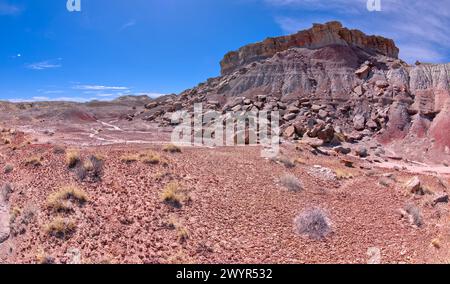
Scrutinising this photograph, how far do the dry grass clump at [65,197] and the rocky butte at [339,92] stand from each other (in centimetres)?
1802

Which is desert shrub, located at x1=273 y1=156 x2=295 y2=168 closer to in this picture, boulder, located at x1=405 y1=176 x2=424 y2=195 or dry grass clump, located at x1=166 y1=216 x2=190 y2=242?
boulder, located at x1=405 y1=176 x2=424 y2=195

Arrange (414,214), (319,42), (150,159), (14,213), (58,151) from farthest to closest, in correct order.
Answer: (319,42) → (58,151) → (150,159) → (414,214) → (14,213)

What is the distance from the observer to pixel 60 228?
25.7ft

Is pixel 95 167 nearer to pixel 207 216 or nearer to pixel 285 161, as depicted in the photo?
pixel 207 216

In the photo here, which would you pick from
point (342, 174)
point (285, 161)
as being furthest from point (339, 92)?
point (285, 161)

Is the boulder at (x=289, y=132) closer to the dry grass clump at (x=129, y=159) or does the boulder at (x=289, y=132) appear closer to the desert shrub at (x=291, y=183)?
the desert shrub at (x=291, y=183)

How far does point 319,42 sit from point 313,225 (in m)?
38.2

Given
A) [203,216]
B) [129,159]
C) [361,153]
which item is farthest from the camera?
[361,153]

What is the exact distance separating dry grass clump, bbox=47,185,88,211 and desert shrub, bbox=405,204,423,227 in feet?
29.3

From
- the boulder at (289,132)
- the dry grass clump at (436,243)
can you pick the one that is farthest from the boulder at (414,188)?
the boulder at (289,132)

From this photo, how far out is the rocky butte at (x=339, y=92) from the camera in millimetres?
27938

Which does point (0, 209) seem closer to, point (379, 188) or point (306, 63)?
point (379, 188)

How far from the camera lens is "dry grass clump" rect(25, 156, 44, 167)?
12098 millimetres
